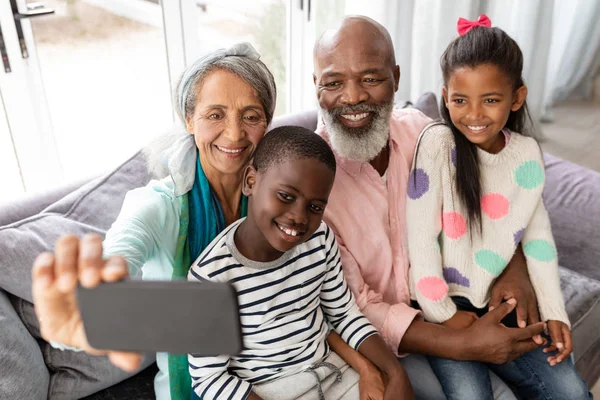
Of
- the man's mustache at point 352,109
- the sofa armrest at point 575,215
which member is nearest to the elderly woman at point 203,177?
the man's mustache at point 352,109

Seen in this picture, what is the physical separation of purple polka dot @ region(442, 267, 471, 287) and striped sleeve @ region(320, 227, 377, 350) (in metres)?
0.28

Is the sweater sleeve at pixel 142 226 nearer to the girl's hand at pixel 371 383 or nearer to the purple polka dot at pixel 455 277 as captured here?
the girl's hand at pixel 371 383

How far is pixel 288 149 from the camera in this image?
3.73ft

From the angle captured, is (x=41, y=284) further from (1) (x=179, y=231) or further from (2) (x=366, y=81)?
(2) (x=366, y=81)

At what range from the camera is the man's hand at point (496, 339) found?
1368 mm

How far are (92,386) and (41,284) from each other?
0.86 m

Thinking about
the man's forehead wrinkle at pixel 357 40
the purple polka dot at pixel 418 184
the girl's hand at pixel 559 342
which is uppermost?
the man's forehead wrinkle at pixel 357 40

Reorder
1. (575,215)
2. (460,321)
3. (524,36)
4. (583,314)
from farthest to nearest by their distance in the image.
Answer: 1. (524,36)
2. (575,215)
3. (583,314)
4. (460,321)

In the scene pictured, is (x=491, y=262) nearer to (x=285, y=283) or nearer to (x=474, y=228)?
(x=474, y=228)

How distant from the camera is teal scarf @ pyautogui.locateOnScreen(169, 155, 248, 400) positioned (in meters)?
1.25

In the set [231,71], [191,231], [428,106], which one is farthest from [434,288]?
[428,106]

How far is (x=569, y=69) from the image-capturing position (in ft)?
13.5

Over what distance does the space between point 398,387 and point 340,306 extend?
0.74 ft

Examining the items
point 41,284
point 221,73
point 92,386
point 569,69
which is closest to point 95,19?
point 221,73
